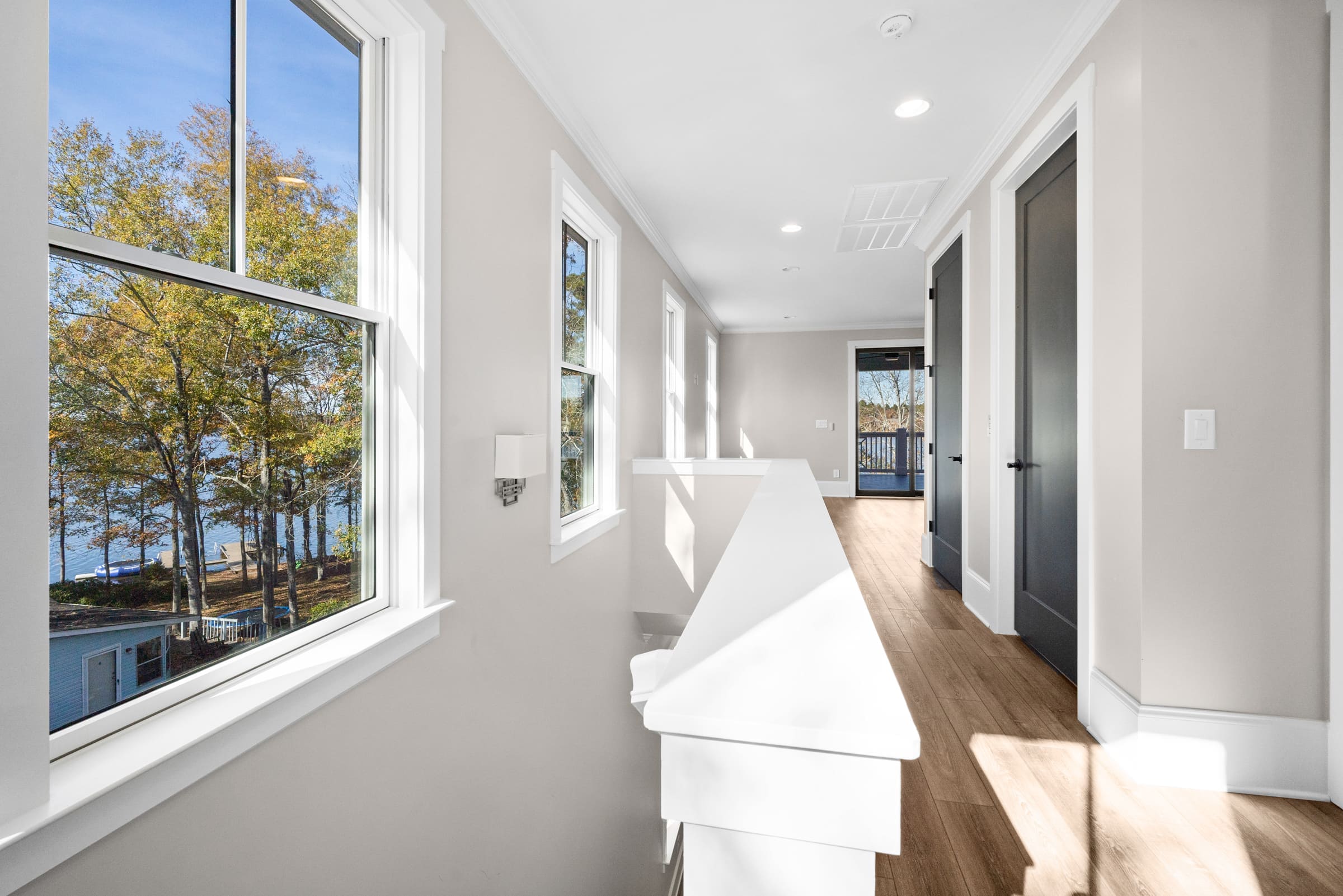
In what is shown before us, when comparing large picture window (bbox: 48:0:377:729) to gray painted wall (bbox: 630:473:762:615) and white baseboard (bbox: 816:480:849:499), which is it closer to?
gray painted wall (bbox: 630:473:762:615)

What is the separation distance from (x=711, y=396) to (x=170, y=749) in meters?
7.03

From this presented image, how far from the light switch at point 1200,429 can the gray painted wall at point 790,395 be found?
21.5ft

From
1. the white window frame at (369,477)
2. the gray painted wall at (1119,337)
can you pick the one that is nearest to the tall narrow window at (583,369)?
the white window frame at (369,477)

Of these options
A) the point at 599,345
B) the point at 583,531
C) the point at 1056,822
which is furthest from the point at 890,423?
the point at 1056,822

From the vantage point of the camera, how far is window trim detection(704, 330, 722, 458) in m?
7.21

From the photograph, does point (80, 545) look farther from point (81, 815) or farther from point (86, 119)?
point (86, 119)

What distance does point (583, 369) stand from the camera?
3.03 m

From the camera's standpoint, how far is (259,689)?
3.46ft

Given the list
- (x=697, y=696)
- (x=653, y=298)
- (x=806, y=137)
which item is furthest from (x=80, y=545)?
(x=653, y=298)

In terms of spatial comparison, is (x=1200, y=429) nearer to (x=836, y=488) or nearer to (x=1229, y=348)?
(x=1229, y=348)

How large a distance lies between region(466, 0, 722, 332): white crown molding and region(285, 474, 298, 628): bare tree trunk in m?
1.53

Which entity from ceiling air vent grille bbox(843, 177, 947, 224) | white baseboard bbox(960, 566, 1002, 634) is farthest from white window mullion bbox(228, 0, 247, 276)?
white baseboard bbox(960, 566, 1002, 634)

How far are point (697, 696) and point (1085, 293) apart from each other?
2284 mm

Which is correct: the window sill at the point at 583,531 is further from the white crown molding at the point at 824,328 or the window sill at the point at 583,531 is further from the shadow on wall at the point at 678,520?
the white crown molding at the point at 824,328
